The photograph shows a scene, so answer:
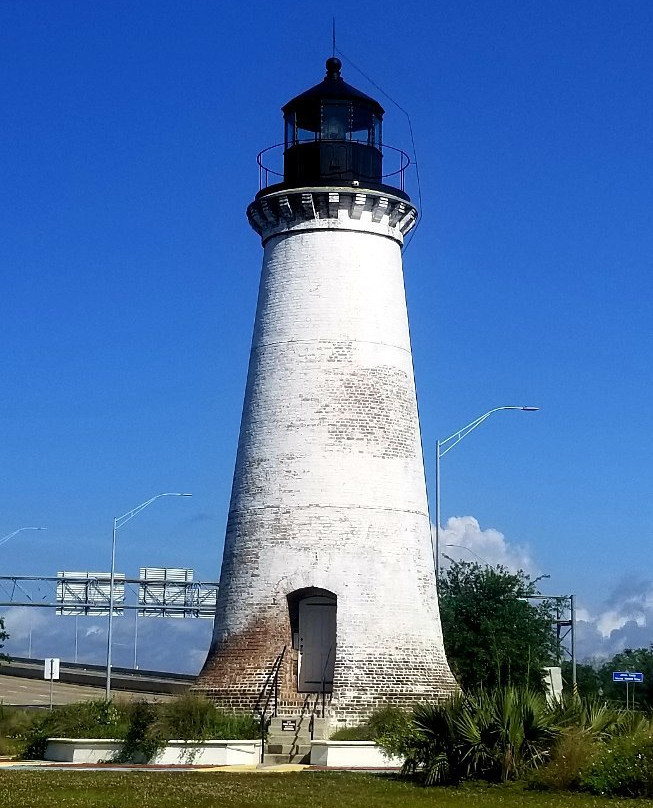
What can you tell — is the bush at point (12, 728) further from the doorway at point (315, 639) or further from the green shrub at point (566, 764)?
the green shrub at point (566, 764)

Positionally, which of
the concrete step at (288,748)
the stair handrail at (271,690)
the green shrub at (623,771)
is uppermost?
the stair handrail at (271,690)

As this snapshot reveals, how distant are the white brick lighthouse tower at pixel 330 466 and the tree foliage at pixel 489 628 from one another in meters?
6.14

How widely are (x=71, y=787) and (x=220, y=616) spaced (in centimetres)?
1264

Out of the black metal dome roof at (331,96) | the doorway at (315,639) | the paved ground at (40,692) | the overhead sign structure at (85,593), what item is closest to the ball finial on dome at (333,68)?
the black metal dome roof at (331,96)

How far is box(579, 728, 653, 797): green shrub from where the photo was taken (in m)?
21.5

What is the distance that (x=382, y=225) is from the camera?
36.1 m

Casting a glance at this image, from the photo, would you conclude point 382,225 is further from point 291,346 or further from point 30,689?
point 30,689

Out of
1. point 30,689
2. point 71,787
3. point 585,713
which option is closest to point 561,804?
point 585,713

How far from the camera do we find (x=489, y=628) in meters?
41.6

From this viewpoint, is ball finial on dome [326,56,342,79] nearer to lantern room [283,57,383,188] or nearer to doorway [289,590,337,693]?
Result: lantern room [283,57,383,188]

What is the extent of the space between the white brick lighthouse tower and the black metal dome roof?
0.05 m

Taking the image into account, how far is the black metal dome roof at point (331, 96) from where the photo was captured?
3625cm

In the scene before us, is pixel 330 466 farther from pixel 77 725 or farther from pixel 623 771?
pixel 623 771

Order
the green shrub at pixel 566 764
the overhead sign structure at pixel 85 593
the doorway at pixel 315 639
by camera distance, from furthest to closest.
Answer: the overhead sign structure at pixel 85 593 < the doorway at pixel 315 639 < the green shrub at pixel 566 764
